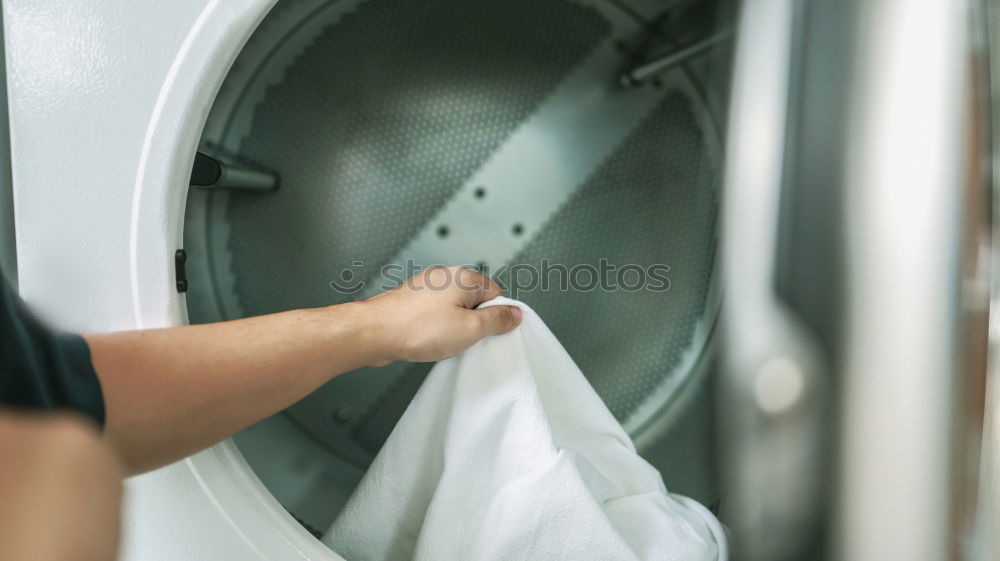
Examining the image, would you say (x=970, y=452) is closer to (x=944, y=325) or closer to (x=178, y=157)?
(x=944, y=325)

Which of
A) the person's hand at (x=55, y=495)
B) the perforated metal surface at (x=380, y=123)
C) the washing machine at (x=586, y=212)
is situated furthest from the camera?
the perforated metal surface at (x=380, y=123)

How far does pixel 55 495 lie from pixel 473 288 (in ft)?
1.16

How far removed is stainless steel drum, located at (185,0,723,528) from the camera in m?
0.77

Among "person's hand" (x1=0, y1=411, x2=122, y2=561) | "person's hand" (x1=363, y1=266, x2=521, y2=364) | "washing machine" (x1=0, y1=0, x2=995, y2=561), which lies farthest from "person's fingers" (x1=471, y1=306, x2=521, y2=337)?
"person's hand" (x1=0, y1=411, x2=122, y2=561)

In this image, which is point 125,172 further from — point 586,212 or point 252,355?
point 586,212

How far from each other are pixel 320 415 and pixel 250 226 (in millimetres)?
255

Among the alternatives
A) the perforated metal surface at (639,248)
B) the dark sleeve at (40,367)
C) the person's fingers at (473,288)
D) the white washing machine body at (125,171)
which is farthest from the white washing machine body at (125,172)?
the perforated metal surface at (639,248)

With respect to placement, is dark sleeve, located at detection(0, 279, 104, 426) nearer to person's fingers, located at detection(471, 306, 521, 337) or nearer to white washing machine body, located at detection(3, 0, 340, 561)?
white washing machine body, located at detection(3, 0, 340, 561)

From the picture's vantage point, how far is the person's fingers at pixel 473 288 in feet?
1.74

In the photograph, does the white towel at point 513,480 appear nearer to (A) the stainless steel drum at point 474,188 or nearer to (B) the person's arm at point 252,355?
(B) the person's arm at point 252,355

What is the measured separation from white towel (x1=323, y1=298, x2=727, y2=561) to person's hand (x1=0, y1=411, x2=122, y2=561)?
307mm

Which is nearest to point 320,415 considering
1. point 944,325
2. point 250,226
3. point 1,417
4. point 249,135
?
point 250,226

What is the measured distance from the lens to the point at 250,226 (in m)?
0.77

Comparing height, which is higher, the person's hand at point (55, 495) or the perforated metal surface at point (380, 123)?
the perforated metal surface at point (380, 123)
